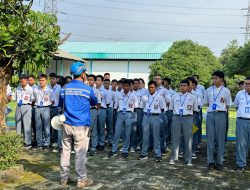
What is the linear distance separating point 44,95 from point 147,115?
2.69m

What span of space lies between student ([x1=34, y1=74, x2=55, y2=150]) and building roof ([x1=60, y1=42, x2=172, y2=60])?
2868cm

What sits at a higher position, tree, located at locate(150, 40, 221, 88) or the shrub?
tree, located at locate(150, 40, 221, 88)

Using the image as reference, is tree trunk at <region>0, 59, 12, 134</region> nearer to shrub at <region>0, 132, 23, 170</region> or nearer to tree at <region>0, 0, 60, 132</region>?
tree at <region>0, 0, 60, 132</region>

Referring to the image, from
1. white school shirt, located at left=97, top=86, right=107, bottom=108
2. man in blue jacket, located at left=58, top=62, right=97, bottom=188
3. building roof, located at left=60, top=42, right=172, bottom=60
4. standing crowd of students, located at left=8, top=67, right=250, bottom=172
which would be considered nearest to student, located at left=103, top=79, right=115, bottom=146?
standing crowd of students, located at left=8, top=67, right=250, bottom=172

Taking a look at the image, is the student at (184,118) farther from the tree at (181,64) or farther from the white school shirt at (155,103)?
the tree at (181,64)

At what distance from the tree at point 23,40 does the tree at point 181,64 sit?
22052mm

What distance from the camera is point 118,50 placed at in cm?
4112

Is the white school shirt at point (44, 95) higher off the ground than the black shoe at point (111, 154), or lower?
higher

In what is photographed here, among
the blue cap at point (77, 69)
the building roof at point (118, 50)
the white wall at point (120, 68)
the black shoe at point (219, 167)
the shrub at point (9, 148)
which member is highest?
the building roof at point (118, 50)

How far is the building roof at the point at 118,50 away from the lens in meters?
38.1

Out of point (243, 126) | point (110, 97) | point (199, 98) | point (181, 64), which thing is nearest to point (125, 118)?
point (110, 97)

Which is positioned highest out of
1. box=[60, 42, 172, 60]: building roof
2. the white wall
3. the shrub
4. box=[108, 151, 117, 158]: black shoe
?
box=[60, 42, 172, 60]: building roof

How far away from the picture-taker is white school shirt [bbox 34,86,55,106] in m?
8.69

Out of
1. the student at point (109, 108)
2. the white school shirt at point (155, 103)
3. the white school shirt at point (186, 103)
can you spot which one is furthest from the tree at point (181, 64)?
the white school shirt at point (186, 103)
